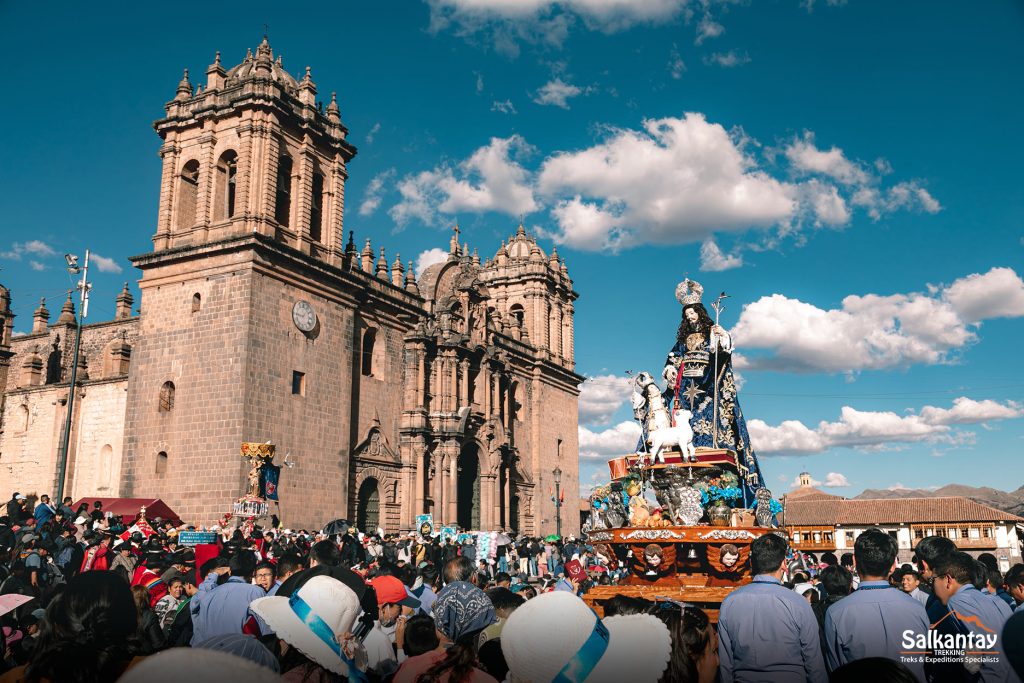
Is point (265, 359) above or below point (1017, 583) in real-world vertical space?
above

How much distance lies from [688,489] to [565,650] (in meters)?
8.41

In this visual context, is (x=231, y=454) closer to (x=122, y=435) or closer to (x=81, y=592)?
(x=122, y=435)

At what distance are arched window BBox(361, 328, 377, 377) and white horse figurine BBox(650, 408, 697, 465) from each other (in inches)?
796

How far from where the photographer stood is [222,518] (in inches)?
891

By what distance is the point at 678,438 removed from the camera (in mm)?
11422

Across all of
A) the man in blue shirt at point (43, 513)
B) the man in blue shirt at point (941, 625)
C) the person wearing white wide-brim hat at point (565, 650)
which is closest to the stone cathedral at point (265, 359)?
the man in blue shirt at point (43, 513)

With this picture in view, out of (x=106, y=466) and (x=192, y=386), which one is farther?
(x=106, y=466)

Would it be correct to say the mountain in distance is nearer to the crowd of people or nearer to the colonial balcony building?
the colonial balcony building

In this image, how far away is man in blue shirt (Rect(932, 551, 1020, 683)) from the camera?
15.4 feet

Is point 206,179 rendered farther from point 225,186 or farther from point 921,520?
point 921,520

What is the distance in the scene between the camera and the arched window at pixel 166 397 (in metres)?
25.1

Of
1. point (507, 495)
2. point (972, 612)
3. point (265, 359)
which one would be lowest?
point (972, 612)

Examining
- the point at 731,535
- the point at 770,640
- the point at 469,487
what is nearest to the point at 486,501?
the point at 469,487

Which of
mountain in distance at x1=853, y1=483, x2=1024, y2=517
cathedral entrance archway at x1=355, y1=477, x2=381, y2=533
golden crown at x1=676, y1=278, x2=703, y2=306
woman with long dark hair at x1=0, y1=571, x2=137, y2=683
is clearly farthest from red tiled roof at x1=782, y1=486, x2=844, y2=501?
woman with long dark hair at x1=0, y1=571, x2=137, y2=683
